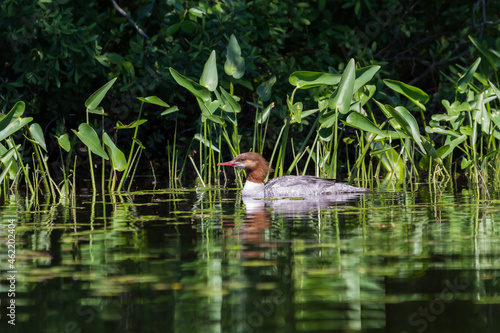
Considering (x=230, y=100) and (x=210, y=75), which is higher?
(x=210, y=75)

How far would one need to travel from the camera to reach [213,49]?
36.9 feet

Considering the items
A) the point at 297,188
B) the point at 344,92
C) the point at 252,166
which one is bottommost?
the point at 297,188

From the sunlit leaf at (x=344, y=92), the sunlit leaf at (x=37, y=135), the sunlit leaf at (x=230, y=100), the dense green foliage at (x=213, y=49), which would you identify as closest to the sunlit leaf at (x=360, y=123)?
the sunlit leaf at (x=344, y=92)

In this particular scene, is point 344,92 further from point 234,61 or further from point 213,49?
point 213,49

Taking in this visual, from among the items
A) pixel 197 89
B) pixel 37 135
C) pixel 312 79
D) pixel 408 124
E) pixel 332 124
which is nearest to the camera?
pixel 408 124

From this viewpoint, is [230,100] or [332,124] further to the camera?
[230,100]

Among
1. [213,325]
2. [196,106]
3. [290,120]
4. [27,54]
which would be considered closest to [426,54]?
[196,106]

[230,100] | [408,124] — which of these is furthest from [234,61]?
[408,124]

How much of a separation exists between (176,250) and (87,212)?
2.37 metres

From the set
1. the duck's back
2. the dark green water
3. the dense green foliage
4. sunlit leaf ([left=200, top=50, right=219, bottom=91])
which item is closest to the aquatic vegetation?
sunlit leaf ([left=200, top=50, right=219, bottom=91])

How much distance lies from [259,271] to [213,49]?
7.40 meters

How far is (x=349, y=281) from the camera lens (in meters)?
3.97

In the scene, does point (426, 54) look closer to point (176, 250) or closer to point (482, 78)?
point (482, 78)

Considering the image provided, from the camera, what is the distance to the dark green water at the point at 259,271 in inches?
134
